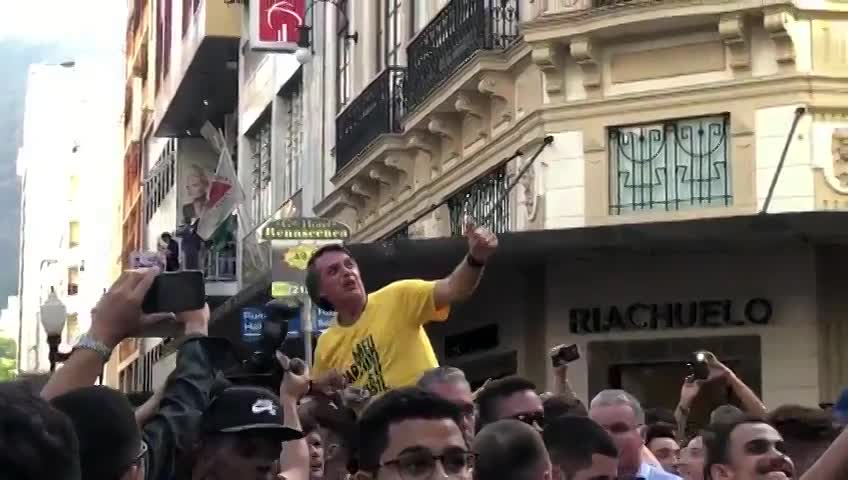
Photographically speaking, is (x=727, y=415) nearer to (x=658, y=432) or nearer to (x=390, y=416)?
(x=658, y=432)

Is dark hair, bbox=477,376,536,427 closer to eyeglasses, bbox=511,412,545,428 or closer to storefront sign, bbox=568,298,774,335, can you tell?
eyeglasses, bbox=511,412,545,428

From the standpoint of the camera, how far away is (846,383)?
18.1 m

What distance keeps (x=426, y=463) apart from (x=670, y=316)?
47.4 ft

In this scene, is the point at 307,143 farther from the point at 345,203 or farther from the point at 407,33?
the point at 407,33

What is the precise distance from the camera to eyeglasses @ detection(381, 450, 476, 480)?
5.05 metres

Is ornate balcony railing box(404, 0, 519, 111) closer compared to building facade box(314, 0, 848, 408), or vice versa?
building facade box(314, 0, 848, 408)

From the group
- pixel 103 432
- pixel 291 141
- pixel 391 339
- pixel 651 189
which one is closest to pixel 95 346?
pixel 103 432

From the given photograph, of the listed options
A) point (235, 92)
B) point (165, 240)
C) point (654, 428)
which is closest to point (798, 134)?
point (654, 428)

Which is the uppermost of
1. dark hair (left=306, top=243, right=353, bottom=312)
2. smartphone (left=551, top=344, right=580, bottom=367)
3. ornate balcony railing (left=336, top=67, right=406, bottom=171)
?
ornate balcony railing (left=336, top=67, right=406, bottom=171)

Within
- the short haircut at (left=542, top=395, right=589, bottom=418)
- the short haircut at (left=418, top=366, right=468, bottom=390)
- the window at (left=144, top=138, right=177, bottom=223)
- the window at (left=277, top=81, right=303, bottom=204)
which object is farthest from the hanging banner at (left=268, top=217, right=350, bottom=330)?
the window at (left=144, top=138, right=177, bottom=223)

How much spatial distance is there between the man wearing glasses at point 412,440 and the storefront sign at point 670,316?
44.7ft

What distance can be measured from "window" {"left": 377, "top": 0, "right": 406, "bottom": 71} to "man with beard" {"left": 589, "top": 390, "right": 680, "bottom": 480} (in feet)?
59.6

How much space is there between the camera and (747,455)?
7090 millimetres

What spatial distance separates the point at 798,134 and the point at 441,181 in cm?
686
